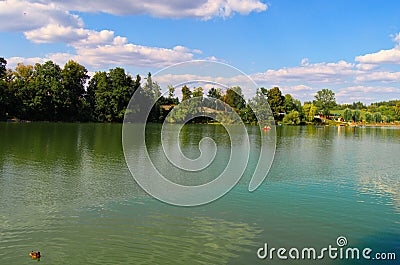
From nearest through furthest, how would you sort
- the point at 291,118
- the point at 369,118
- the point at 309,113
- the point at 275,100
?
the point at 291,118
the point at 275,100
the point at 309,113
the point at 369,118

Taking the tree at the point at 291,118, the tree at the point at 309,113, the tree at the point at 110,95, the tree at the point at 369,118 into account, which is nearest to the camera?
the tree at the point at 110,95

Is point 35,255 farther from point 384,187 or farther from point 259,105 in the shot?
point 259,105

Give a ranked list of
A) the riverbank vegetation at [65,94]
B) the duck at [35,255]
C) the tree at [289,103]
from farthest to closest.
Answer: the tree at [289,103] < the riverbank vegetation at [65,94] < the duck at [35,255]

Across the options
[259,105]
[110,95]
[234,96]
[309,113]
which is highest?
[110,95]

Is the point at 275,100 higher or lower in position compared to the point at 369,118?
higher

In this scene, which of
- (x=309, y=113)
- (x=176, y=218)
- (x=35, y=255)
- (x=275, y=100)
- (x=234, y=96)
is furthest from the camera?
(x=309, y=113)

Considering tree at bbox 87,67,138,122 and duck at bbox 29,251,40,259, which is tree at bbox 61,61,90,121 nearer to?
tree at bbox 87,67,138,122

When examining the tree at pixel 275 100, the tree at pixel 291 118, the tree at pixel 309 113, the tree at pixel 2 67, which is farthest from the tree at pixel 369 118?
the tree at pixel 2 67

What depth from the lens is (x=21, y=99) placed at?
230 ft

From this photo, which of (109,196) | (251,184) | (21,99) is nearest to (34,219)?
(109,196)

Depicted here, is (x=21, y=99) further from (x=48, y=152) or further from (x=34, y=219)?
(x=34, y=219)

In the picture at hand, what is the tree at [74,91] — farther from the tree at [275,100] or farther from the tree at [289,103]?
the tree at [289,103]

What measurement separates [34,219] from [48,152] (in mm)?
15597

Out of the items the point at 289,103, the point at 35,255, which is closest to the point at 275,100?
the point at 289,103
